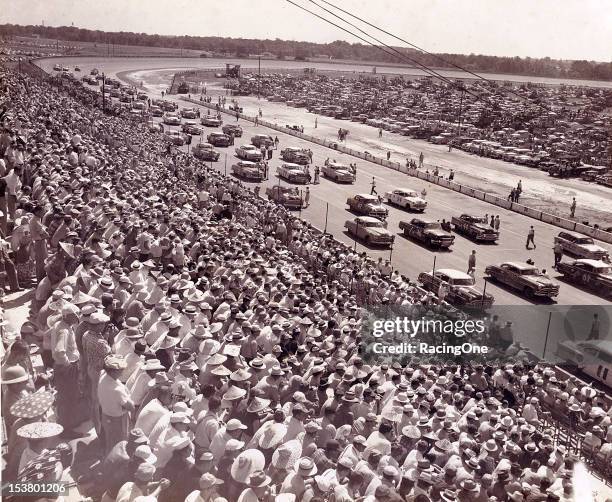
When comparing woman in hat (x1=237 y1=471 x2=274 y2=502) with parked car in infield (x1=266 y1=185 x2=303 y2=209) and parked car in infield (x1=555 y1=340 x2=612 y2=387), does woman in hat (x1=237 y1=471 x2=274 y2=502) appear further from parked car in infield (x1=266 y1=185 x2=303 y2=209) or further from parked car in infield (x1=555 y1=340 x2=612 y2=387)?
parked car in infield (x1=266 y1=185 x2=303 y2=209)

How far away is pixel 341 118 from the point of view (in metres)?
91.2

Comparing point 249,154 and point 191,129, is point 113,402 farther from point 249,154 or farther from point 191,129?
point 191,129

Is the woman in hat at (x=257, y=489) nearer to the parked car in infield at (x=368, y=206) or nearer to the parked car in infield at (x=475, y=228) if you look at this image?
the parked car in infield at (x=475, y=228)

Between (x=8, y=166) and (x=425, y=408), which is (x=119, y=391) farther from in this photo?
(x=8, y=166)

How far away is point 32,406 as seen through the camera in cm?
673

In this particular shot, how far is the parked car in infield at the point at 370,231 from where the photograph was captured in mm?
29250

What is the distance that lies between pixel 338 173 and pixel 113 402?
3800cm

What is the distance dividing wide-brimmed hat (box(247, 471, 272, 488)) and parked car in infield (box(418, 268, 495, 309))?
52.0 feet

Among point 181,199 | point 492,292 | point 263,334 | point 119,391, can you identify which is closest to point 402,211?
point 492,292

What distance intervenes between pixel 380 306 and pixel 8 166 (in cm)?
1085

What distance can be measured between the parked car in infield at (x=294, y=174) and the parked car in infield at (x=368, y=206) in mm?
7058


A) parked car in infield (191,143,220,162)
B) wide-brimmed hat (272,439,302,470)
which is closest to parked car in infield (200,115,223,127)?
parked car in infield (191,143,220,162)

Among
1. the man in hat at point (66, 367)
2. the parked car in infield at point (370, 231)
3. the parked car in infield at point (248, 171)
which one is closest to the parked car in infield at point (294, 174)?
the parked car in infield at point (248, 171)

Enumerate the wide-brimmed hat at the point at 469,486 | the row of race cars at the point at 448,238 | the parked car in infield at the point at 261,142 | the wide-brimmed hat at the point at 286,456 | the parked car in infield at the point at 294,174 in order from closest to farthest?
the wide-brimmed hat at the point at 286,456
the wide-brimmed hat at the point at 469,486
the row of race cars at the point at 448,238
the parked car in infield at the point at 294,174
the parked car in infield at the point at 261,142
